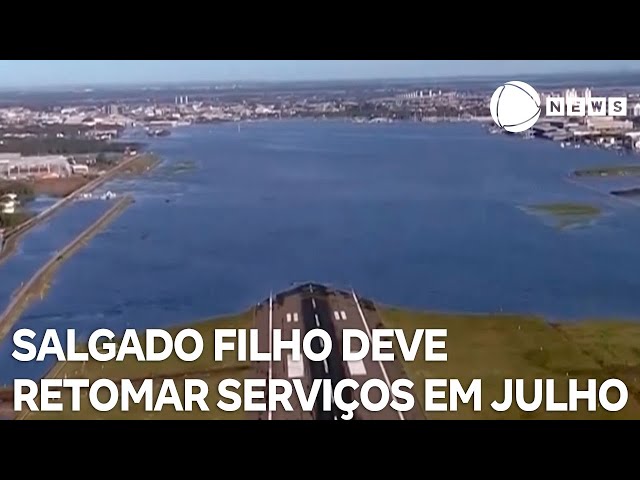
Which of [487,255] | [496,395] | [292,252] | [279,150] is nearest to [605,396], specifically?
[496,395]

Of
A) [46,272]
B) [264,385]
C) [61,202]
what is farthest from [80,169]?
[264,385]

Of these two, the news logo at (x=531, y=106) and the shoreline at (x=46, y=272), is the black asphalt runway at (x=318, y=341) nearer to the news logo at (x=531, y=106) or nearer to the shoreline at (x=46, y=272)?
the shoreline at (x=46, y=272)

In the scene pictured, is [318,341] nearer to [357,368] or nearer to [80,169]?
[357,368]

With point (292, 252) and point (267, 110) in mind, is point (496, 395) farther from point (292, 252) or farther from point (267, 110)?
point (267, 110)

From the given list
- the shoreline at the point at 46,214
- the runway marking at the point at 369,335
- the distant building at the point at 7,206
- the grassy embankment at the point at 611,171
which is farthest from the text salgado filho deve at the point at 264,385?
the grassy embankment at the point at 611,171

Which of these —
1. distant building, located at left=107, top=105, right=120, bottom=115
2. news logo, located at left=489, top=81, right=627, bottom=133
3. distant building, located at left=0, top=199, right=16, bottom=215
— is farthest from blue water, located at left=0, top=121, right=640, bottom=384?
distant building, located at left=0, top=199, right=16, bottom=215

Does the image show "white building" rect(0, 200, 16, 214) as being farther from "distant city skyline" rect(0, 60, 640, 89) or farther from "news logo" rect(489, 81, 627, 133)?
"news logo" rect(489, 81, 627, 133)
